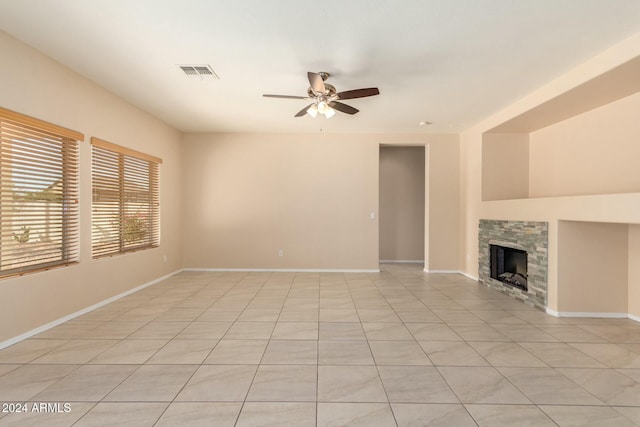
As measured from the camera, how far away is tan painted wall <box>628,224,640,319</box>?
3.37 metres

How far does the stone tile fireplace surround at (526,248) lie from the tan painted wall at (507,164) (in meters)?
0.67

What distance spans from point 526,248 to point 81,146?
588cm

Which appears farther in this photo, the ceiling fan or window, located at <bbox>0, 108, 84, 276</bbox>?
the ceiling fan

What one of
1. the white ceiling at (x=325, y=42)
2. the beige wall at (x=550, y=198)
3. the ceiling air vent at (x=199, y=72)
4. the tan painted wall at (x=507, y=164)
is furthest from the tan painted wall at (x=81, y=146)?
the tan painted wall at (x=507, y=164)

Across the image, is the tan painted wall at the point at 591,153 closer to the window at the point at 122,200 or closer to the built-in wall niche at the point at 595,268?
the built-in wall niche at the point at 595,268

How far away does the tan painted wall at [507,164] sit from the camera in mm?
4973

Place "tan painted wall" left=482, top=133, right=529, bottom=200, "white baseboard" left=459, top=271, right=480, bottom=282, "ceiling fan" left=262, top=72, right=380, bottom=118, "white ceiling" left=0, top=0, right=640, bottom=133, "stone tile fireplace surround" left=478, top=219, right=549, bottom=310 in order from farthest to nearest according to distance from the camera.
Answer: "white baseboard" left=459, top=271, right=480, bottom=282, "tan painted wall" left=482, top=133, right=529, bottom=200, "stone tile fireplace surround" left=478, top=219, right=549, bottom=310, "ceiling fan" left=262, top=72, right=380, bottom=118, "white ceiling" left=0, top=0, right=640, bottom=133

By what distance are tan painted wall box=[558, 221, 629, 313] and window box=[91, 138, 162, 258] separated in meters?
5.79

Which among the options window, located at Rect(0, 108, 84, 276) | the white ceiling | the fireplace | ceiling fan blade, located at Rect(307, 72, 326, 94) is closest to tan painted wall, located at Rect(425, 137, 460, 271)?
the fireplace

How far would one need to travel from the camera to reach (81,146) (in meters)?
3.49

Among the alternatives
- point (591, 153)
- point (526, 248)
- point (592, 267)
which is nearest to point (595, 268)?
point (592, 267)

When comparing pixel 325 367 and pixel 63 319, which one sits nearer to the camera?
pixel 325 367

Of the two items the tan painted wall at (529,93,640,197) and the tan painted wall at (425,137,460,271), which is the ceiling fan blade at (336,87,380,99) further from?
the tan painted wall at (425,137,460,271)

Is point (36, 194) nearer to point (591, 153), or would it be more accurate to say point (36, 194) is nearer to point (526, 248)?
point (526, 248)
